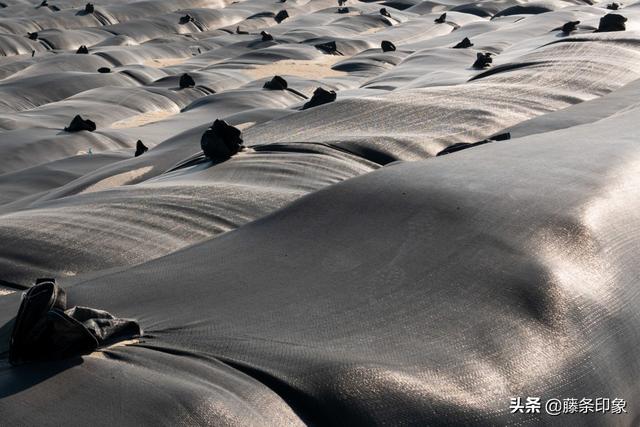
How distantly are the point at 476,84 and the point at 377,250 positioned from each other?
3571 millimetres

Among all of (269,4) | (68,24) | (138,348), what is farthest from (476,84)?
(269,4)

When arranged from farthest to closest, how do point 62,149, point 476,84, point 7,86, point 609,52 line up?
1. point 7,86
2. point 62,149
3. point 609,52
4. point 476,84

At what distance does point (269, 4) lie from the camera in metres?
21.6

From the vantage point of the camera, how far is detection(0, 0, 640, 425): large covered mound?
2.15 meters

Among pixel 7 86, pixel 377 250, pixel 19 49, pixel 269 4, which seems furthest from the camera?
pixel 269 4

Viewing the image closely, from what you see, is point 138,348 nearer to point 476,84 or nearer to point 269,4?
point 476,84

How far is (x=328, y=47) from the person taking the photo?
1438cm

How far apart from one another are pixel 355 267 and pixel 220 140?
2.20 metres

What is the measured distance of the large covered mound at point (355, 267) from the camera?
2152 millimetres

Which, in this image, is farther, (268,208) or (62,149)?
(62,149)

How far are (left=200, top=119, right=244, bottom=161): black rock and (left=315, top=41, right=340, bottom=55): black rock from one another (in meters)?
9.67

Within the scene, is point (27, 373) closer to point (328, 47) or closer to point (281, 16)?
point (328, 47)

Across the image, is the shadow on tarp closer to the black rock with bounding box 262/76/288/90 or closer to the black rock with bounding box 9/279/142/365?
the black rock with bounding box 9/279/142/365

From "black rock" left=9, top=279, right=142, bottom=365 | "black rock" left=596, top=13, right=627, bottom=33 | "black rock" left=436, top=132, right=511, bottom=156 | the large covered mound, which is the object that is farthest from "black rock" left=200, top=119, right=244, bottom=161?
"black rock" left=596, top=13, right=627, bottom=33
